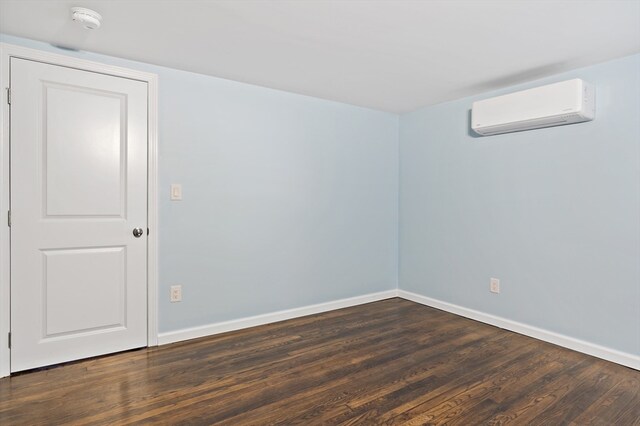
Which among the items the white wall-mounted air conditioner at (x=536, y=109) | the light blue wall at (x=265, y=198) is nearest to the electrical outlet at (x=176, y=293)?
the light blue wall at (x=265, y=198)

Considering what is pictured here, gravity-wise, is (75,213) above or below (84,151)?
below

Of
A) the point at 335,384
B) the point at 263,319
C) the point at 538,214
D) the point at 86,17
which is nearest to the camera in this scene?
the point at 86,17

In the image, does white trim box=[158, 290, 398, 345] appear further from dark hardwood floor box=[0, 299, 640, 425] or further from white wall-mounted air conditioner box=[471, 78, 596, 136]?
white wall-mounted air conditioner box=[471, 78, 596, 136]

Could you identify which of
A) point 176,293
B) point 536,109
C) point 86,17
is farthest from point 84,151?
point 536,109

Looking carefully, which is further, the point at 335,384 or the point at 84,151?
the point at 84,151

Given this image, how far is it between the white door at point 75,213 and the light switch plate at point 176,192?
21 cm

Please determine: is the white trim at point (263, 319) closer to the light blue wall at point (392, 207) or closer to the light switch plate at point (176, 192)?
the light blue wall at point (392, 207)

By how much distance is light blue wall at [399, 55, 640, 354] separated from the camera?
104 inches

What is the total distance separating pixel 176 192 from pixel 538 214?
2978 millimetres

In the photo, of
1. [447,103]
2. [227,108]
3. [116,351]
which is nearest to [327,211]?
Answer: [227,108]

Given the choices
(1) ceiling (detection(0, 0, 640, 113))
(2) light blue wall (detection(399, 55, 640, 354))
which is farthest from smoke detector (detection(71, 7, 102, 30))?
(2) light blue wall (detection(399, 55, 640, 354))

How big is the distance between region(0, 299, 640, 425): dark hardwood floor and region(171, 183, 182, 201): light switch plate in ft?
3.78

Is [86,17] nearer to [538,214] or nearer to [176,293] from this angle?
[176,293]

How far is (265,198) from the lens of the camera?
3.42m
